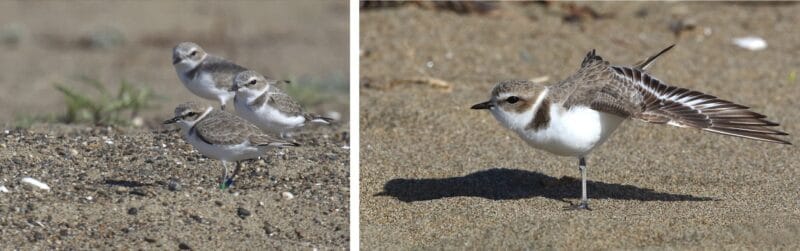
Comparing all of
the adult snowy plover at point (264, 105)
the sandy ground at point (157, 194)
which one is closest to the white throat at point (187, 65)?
the sandy ground at point (157, 194)

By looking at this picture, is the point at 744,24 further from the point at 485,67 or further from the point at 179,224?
the point at 179,224

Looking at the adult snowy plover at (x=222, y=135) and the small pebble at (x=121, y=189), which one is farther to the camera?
the small pebble at (x=121, y=189)

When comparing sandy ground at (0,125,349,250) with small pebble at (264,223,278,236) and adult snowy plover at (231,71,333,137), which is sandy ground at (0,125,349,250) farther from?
adult snowy plover at (231,71,333,137)

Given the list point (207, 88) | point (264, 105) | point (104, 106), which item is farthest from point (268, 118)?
point (104, 106)

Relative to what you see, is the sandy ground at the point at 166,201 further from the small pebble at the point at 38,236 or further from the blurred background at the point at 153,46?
the blurred background at the point at 153,46

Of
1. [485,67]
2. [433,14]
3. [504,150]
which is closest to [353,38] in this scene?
[504,150]

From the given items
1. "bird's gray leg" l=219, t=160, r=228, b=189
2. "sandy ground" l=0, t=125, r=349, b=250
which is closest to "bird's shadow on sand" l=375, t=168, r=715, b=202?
"sandy ground" l=0, t=125, r=349, b=250
